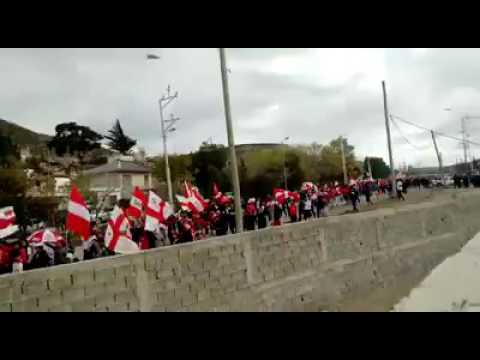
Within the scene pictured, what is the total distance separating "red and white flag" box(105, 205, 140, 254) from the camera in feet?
25.9

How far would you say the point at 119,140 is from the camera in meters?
75.3

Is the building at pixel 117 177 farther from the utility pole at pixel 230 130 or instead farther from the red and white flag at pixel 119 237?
the red and white flag at pixel 119 237

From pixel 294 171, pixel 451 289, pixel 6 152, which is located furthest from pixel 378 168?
pixel 451 289

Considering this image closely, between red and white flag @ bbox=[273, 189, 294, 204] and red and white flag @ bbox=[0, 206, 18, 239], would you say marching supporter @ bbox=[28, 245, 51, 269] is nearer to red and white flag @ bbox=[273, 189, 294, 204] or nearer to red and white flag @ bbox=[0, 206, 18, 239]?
red and white flag @ bbox=[0, 206, 18, 239]

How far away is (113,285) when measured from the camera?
623 cm

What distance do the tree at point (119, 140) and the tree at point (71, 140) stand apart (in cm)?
851

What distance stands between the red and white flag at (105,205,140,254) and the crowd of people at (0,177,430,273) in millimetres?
1108

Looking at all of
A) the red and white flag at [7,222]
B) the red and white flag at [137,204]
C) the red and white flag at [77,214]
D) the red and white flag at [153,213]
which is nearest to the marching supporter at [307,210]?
the red and white flag at [137,204]

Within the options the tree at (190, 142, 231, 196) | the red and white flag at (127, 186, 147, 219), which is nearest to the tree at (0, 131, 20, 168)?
the tree at (190, 142, 231, 196)
